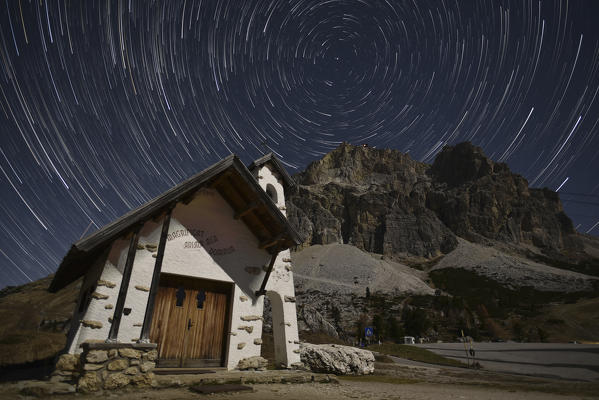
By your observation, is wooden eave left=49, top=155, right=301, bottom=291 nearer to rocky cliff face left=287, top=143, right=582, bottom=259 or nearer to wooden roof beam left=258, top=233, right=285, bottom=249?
wooden roof beam left=258, top=233, right=285, bottom=249

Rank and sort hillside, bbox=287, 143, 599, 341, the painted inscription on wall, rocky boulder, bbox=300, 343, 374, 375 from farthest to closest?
1. hillside, bbox=287, 143, 599, 341
2. rocky boulder, bbox=300, 343, 374, 375
3. the painted inscription on wall

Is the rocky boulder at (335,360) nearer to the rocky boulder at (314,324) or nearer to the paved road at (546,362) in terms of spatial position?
the paved road at (546,362)

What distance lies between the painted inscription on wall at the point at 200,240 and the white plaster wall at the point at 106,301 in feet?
4.35

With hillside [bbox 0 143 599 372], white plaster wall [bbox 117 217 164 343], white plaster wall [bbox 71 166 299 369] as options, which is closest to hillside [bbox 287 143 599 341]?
hillside [bbox 0 143 599 372]

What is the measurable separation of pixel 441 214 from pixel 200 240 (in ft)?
523

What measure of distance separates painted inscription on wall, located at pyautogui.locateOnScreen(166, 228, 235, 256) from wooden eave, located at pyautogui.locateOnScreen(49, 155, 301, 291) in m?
0.83

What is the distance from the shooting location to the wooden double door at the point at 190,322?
865 centimetres

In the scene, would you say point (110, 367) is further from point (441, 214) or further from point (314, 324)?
point (441, 214)

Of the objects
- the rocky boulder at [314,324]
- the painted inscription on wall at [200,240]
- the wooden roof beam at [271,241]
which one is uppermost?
the rocky boulder at [314,324]

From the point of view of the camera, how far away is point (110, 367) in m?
6.31

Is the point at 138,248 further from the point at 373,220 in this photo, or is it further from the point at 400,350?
the point at 373,220

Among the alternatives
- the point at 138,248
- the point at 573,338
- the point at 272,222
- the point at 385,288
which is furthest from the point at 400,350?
the point at 385,288

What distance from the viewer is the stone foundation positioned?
19.9ft

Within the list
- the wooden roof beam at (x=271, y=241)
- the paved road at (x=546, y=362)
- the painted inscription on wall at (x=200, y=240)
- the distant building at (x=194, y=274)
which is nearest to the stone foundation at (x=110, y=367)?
the distant building at (x=194, y=274)
